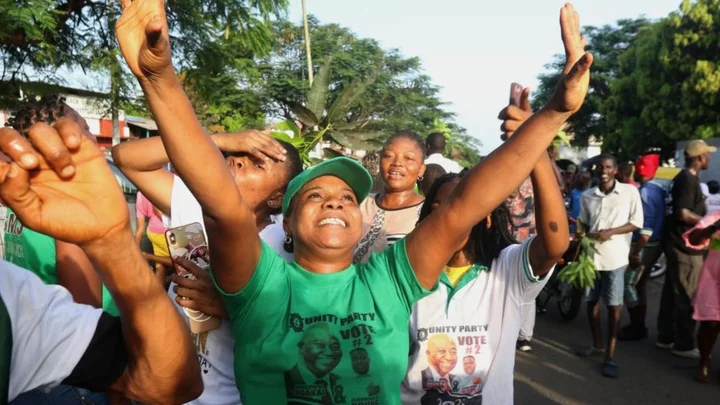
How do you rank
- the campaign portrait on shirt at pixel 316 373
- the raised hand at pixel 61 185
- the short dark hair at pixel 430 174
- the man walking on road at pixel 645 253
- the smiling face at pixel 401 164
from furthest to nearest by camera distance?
1. the man walking on road at pixel 645 253
2. the short dark hair at pixel 430 174
3. the smiling face at pixel 401 164
4. the campaign portrait on shirt at pixel 316 373
5. the raised hand at pixel 61 185

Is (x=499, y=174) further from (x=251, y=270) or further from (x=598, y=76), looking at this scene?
(x=598, y=76)

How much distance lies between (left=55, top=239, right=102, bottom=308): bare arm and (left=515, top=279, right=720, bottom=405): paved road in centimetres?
366

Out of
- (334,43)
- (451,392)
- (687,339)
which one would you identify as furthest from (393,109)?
(451,392)

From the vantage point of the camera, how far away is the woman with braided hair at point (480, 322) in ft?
7.48

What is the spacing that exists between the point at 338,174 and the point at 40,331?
1096mm

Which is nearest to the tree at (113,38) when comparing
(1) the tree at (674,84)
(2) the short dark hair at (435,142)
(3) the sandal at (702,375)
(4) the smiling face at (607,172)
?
(2) the short dark hair at (435,142)

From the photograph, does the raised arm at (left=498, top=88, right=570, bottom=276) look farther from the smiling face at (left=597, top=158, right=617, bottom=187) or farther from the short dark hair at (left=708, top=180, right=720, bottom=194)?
the short dark hair at (left=708, top=180, right=720, bottom=194)

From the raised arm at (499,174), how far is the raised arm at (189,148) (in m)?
0.52

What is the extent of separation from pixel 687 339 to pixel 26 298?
20.6 feet

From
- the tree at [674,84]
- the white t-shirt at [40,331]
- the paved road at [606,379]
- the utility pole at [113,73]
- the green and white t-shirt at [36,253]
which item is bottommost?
the paved road at [606,379]

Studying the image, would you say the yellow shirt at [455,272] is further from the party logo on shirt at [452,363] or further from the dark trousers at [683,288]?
A: the dark trousers at [683,288]

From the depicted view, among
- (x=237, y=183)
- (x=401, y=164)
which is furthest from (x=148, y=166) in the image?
(x=401, y=164)

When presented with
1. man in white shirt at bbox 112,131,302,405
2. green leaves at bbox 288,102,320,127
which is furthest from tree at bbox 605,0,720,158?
man in white shirt at bbox 112,131,302,405

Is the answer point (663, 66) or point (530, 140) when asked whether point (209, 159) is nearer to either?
point (530, 140)
